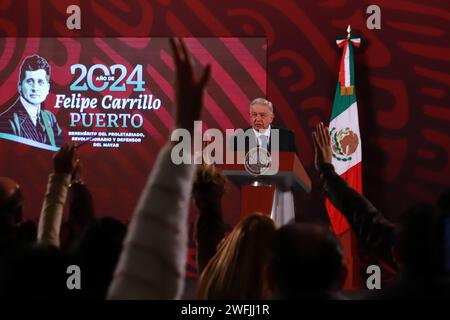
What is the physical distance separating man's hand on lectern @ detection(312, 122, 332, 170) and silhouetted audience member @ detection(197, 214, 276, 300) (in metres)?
0.39

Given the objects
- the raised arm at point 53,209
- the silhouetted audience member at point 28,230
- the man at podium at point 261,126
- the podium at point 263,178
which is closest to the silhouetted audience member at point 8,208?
the raised arm at point 53,209

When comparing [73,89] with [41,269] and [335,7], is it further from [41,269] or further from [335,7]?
[41,269]

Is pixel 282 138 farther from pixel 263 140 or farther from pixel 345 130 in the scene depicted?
pixel 345 130

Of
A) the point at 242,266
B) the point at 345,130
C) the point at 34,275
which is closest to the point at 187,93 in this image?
the point at 34,275

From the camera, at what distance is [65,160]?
63.5 inches

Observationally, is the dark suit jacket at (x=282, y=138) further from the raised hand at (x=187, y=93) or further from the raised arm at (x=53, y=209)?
the raised hand at (x=187, y=93)

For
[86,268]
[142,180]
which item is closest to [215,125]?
[142,180]

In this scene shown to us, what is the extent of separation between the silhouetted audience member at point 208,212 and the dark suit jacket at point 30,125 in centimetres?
419

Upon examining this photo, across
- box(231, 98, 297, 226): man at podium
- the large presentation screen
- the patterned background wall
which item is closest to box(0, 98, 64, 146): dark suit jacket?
the large presentation screen

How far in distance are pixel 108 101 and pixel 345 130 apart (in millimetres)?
2298

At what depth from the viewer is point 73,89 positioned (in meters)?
5.94

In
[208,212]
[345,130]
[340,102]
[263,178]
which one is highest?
[340,102]

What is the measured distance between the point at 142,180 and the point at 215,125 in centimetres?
91
